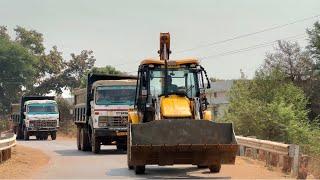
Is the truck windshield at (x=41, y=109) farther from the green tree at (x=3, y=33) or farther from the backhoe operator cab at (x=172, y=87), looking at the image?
the green tree at (x=3, y=33)

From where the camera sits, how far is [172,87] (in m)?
16.3

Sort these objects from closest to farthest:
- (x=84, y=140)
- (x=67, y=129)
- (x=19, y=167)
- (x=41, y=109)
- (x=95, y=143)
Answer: (x=19, y=167) < (x=95, y=143) < (x=84, y=140) < (x=41, y=109) < (x=67, y=129)

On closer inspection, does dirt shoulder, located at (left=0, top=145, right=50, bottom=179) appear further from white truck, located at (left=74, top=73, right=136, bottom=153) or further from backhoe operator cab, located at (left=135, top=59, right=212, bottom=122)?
backhoe operator cab, located at (left=135, top=59, right=212, bottom=122)

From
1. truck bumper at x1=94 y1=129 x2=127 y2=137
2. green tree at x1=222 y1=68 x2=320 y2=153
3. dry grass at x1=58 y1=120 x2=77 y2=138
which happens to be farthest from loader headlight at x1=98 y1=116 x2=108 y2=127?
dry grass at x1=58 y1=120 x2=77 y2=138

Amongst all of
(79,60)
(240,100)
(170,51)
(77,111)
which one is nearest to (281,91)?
(240,100)

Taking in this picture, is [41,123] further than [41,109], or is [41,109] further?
[41,109]

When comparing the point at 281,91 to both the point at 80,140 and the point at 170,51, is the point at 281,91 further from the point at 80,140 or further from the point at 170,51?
the point at 170,51

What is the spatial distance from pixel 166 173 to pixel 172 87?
225 cm

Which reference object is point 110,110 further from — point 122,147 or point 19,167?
point 19,167

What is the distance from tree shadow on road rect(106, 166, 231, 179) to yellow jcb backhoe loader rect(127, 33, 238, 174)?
12.0 inches

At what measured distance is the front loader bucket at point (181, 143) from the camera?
14320mm

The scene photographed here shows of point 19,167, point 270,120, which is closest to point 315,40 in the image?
point 270,120

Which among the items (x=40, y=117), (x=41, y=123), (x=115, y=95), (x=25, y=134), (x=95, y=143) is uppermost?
(x=115, y=95)

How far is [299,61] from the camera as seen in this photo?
64000mm
